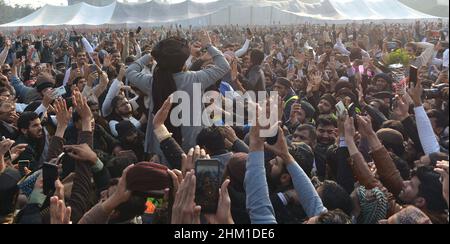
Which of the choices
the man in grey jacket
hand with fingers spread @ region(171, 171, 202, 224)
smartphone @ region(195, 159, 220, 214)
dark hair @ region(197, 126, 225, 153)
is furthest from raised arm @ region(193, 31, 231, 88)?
hand with fingers spread @ region(171, 171, 202, 224)

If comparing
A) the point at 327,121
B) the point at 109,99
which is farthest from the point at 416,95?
the point at 109,99

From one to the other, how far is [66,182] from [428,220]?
6.52ft

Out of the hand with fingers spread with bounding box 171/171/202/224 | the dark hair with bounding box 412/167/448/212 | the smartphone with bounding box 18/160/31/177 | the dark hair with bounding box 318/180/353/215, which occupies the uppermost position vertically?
the hand with fingers spread with bounding box 171/171/202/224

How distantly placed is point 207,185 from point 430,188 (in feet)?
3.77

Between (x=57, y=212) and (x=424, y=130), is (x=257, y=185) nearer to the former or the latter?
(x=57, y=212)

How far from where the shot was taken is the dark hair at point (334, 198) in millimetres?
2824

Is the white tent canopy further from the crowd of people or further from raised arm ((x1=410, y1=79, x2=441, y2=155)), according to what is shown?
raised arm ((x1=410, y1=79, x2=441, y2=155))

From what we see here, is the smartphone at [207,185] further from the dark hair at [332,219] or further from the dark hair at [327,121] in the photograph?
the dark hair at [327,121]

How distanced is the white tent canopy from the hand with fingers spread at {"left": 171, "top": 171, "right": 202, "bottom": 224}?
82.0 ft

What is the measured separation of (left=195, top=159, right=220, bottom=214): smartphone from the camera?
229 centimetres

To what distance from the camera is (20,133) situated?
14.1ft

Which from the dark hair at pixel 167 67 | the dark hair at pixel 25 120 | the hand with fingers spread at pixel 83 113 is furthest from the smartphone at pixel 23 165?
the dark hair at pixel 167 67

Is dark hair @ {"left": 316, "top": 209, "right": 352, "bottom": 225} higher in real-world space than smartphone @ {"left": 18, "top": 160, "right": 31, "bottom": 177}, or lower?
higher
